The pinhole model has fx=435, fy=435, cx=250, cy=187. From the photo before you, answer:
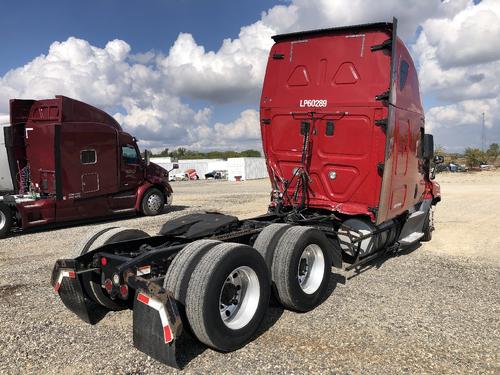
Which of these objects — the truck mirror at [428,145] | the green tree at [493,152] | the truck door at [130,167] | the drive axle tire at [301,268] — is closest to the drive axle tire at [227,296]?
the drive axle tire at [301,268]

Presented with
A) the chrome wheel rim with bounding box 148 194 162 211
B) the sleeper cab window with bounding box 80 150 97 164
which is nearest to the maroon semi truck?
the sleeper cab window with bounding box 80 150 97 164

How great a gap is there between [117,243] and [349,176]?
11.0ft

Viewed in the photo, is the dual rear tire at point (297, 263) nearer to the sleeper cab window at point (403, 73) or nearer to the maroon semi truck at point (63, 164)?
the sleeper cab window at point (403, 73)

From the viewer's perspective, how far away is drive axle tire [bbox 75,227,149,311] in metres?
4.29

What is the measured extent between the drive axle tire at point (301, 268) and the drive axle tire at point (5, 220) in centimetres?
797

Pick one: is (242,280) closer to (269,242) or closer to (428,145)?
(269,242)

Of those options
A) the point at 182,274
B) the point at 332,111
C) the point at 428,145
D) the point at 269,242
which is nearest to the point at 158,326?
the point at 182,274

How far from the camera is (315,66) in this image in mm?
6301

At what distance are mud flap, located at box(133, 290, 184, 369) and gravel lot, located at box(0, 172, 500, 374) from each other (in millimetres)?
182

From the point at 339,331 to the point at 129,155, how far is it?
975 cm

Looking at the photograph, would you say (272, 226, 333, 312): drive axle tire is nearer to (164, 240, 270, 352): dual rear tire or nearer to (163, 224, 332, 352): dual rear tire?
(163, 224, 332, 352): dual rear tire

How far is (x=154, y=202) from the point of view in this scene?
43.7ft

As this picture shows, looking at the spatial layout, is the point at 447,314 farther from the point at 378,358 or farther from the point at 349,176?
the point at 349,176

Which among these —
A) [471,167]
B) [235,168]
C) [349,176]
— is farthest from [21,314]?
[471,167]
